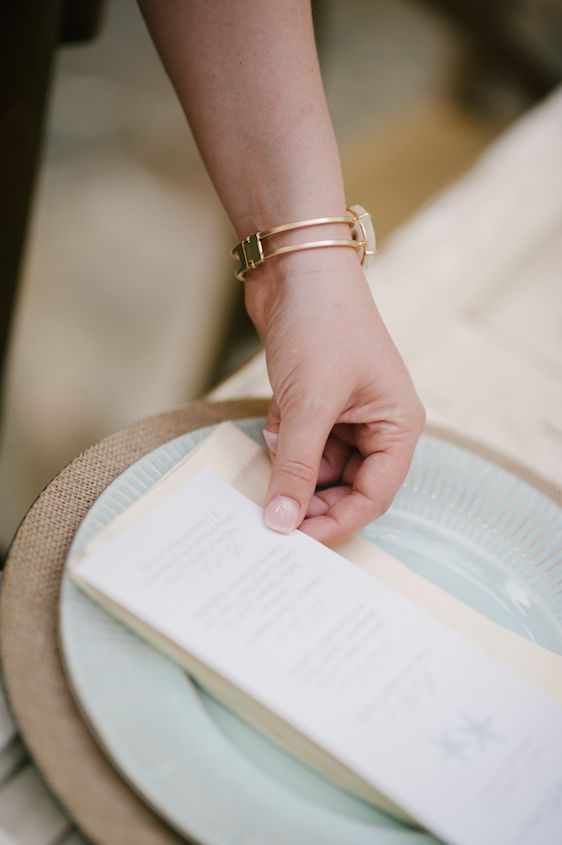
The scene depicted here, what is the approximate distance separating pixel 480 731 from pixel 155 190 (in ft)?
5.89

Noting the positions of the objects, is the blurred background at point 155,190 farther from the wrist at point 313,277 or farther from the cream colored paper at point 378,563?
the cream colored paper at point 378,563

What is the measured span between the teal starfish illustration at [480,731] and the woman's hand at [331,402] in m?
0.15

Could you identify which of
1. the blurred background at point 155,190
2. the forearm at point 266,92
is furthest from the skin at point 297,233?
the blurred background at point 155,190

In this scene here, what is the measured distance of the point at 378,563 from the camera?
21.5 inches

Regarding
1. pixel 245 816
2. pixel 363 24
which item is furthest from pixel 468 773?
pixel 363 24

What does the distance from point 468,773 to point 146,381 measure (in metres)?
1.38

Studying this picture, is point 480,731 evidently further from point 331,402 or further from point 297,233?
point 297,233

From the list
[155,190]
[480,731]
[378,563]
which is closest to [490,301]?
[378,563]

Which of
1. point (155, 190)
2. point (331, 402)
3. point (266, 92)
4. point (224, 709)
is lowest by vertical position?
point (155, 190)

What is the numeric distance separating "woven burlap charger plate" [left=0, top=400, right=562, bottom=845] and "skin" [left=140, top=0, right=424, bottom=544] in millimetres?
138

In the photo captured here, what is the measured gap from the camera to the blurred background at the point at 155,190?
63.9 inches

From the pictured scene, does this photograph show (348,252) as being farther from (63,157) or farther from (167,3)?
(63,157)

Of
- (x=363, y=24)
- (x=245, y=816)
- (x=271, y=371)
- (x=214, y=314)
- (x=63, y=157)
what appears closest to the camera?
(x=245, y=816)

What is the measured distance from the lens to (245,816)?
41cm
